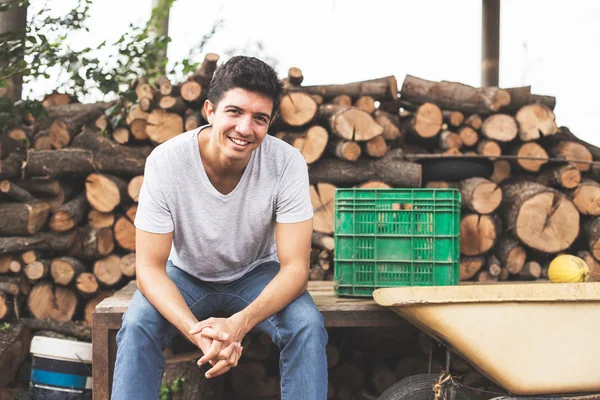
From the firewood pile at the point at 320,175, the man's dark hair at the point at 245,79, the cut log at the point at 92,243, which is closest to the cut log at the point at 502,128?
the firewood pile at the point at 320,175

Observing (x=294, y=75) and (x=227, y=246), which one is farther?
(x=294, y=75)

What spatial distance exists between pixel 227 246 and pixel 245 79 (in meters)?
0.65

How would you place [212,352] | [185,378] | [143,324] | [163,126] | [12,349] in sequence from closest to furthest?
[212,352], [143,324], [185,378], [12,349], [163,126]

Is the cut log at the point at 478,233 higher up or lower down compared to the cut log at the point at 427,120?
lower down

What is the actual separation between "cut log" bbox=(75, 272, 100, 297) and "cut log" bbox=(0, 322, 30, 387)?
377mm

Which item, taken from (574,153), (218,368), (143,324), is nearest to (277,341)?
(218,368)

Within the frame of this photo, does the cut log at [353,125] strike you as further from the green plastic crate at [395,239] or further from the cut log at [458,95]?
the green plastic crate at [395,239]

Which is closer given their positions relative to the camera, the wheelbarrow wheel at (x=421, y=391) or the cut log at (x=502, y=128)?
the wheelbarrow wheel at (x=421, y=391)

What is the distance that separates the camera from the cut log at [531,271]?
3588 millimetres

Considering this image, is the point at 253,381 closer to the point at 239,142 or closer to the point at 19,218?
the point at 19,218

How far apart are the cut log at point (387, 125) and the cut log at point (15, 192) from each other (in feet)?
6.83

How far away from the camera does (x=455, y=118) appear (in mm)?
3703

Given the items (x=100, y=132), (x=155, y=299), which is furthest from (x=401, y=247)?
(x=100, y=132)

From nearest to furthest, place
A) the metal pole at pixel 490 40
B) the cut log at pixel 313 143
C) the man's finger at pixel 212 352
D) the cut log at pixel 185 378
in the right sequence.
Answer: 1. the man's finger at pixel 212 352
2. the cut log at pixel 185 378
3. the cut log at pixel 313 143
4. the metal pole at pixel 490 40
